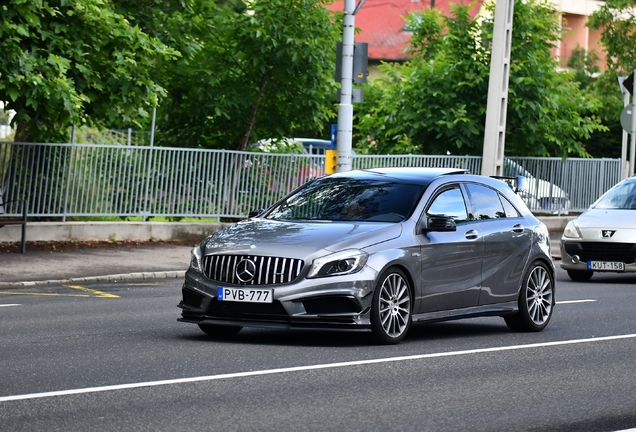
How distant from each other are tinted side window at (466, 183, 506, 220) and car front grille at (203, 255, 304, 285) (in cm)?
Result: 248

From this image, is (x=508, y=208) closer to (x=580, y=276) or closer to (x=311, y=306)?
(x=311, y=306)

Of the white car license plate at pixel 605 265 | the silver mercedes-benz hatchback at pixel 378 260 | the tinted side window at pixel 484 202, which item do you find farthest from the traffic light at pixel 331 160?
the tinted side window at pixel 484 202

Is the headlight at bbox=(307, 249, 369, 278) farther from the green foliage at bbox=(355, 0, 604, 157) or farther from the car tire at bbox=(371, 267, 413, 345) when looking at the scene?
the green foliage at bbox=(355, 0, 604, 157)

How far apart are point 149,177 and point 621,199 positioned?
8270mm

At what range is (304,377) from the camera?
30.5ft

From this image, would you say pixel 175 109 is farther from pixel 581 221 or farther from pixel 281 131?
pixel 581 221

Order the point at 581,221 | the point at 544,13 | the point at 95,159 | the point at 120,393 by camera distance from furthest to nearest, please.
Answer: the point at 544,13 < the point at 95,159 < the point at 581,221 < the point at 120,393

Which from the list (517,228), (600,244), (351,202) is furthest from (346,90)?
(351,202)

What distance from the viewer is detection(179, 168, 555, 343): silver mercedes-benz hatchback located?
35.2 feet

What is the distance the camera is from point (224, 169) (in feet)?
82.7

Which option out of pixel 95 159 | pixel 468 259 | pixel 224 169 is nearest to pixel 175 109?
pixel 224 169

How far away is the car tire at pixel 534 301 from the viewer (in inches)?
507

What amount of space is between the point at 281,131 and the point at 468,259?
1490cm

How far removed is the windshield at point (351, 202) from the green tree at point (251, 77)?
476 inches
